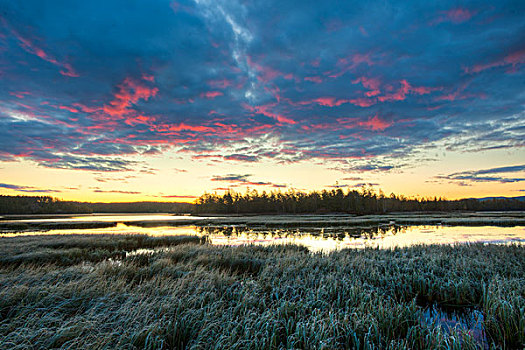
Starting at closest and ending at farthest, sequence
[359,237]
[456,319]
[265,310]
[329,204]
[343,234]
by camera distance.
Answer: [265,310]
[456,319]
[359,237]
[343,234]
[329,204]

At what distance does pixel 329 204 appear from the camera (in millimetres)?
126000

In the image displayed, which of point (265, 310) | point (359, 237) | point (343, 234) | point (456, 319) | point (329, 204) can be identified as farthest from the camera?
point (329, 204)

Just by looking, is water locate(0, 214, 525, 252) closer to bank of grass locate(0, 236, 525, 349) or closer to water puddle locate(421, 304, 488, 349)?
bank of grass locate(0, 236, 525, 349)

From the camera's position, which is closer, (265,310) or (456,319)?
(265,310)

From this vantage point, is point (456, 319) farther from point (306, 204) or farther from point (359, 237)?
point (306, 204)

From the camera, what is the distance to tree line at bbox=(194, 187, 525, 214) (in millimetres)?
127438

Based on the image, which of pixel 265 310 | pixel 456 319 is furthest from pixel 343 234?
pixel 265 310

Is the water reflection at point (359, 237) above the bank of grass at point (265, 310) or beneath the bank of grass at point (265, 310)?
beneath

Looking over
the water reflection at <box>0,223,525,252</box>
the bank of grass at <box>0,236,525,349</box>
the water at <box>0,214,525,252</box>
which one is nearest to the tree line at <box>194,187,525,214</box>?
the water at <box>0,214,525,252</box>

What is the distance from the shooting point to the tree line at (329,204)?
5017 inches

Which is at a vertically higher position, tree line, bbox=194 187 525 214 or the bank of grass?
tree line, bbox=194 187 525 214

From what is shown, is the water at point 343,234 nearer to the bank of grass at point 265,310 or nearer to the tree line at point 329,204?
the bank of grass at point 265,310

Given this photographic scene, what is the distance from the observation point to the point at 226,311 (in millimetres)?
6883

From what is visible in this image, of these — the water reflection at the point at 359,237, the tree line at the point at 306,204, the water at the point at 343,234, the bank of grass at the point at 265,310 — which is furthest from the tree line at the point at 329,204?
the bank of grass at the point at 265,310
